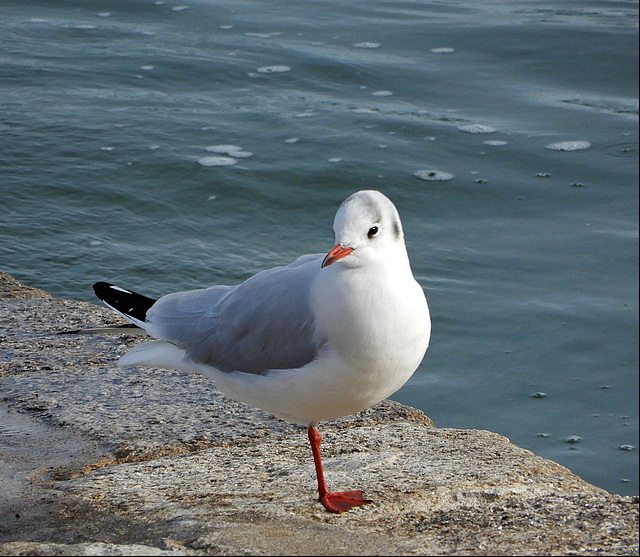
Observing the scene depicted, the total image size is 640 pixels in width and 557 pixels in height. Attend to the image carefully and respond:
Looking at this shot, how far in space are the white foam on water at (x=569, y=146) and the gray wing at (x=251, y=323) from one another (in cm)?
532

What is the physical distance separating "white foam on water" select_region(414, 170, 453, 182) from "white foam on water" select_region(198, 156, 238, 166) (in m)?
1.64

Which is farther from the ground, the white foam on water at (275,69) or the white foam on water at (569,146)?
the white foam on water at (275,69)

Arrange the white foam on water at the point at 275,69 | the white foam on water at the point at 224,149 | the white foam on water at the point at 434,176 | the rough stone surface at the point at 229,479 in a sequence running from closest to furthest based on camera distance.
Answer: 1. the rough stone surface at the point at 229,479
2. the white foam on water at the point at 434,176
3. the white foam on water at the point at 224,149
4. the white foam on water at the point at 275,69

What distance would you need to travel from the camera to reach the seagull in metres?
2.86

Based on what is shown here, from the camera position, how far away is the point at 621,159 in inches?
314

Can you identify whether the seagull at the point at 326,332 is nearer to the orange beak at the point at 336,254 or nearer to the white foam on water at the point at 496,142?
the orange beak at the point at 336,254

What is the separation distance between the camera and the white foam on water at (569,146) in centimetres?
813

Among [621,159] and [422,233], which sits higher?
[621,159]

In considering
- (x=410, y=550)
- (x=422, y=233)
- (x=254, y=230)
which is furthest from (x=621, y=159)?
(x=410, y=550)

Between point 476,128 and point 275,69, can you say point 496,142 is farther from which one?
point 275,69

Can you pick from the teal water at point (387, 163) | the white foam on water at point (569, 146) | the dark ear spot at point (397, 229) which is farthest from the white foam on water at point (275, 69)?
the dark ear spot at point (397, 229)

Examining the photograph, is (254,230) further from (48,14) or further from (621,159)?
(48,14)

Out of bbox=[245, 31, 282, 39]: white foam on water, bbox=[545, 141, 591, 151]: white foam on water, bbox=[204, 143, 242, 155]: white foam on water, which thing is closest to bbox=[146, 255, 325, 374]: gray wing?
bbox=[204, 143, 242, 155]: white foam on water

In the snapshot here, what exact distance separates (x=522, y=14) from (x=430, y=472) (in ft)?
27.6
